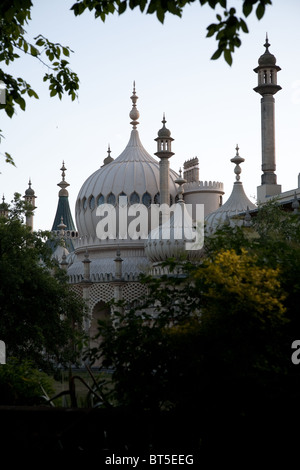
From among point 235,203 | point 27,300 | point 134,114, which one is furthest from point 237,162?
point 27,300

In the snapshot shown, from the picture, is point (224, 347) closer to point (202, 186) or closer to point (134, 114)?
point (202, 186)

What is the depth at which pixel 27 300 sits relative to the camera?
2112 cm

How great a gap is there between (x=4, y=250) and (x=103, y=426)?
50.1 ft

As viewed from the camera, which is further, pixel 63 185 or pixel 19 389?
pixel 63 185

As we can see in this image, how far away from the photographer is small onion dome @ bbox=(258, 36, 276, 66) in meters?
32.8

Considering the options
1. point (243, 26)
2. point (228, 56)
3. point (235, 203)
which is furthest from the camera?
point (235, 203)

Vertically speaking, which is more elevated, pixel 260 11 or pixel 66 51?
pixel 66 51

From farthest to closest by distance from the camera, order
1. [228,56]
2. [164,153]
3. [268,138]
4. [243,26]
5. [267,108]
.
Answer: [164,153] → [267,108] → [268,138] → [228,56] → [243,26]

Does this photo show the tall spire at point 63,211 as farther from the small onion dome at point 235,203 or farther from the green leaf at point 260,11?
the green leaf at point 260,11

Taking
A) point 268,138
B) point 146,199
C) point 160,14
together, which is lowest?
point 160,14

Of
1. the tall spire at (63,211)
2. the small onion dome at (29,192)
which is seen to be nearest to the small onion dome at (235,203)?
the small onion dome at (29,192)

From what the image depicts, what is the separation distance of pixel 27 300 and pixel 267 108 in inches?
609

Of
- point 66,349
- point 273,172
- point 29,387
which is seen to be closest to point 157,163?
point 273,172

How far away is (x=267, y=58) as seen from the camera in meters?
32.9
